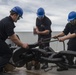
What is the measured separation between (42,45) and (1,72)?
57.3 inches

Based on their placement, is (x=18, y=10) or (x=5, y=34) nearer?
(x=5, y=34)

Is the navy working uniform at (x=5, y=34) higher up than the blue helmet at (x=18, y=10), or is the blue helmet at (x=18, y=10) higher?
the blue helmet at (x=18, y=10)

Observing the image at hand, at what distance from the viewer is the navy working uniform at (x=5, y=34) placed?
880 centimetres

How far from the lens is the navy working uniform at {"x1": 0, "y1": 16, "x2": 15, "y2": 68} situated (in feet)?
28.9

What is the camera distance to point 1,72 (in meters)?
9.82

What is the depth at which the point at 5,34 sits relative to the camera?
9031 millimetres

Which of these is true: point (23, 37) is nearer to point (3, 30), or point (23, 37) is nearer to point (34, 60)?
point (34, 60)

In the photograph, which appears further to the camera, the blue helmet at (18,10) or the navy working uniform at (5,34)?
the blue helmet at (18,10)

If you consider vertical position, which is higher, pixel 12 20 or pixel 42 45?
pixel 12 20

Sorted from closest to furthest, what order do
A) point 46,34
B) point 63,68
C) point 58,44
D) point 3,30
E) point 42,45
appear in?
point 3,30 → point 63,68 → point 42,45 → point 46,34 → point 58,44

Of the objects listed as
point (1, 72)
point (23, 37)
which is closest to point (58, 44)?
point (23, 37)

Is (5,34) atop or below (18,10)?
below

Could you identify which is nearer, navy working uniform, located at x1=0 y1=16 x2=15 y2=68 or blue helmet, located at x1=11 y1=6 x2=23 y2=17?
navy working uniform, located at x1=0 y1=16 x2=15 y2=68

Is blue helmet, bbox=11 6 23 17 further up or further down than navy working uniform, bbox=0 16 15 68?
further up
